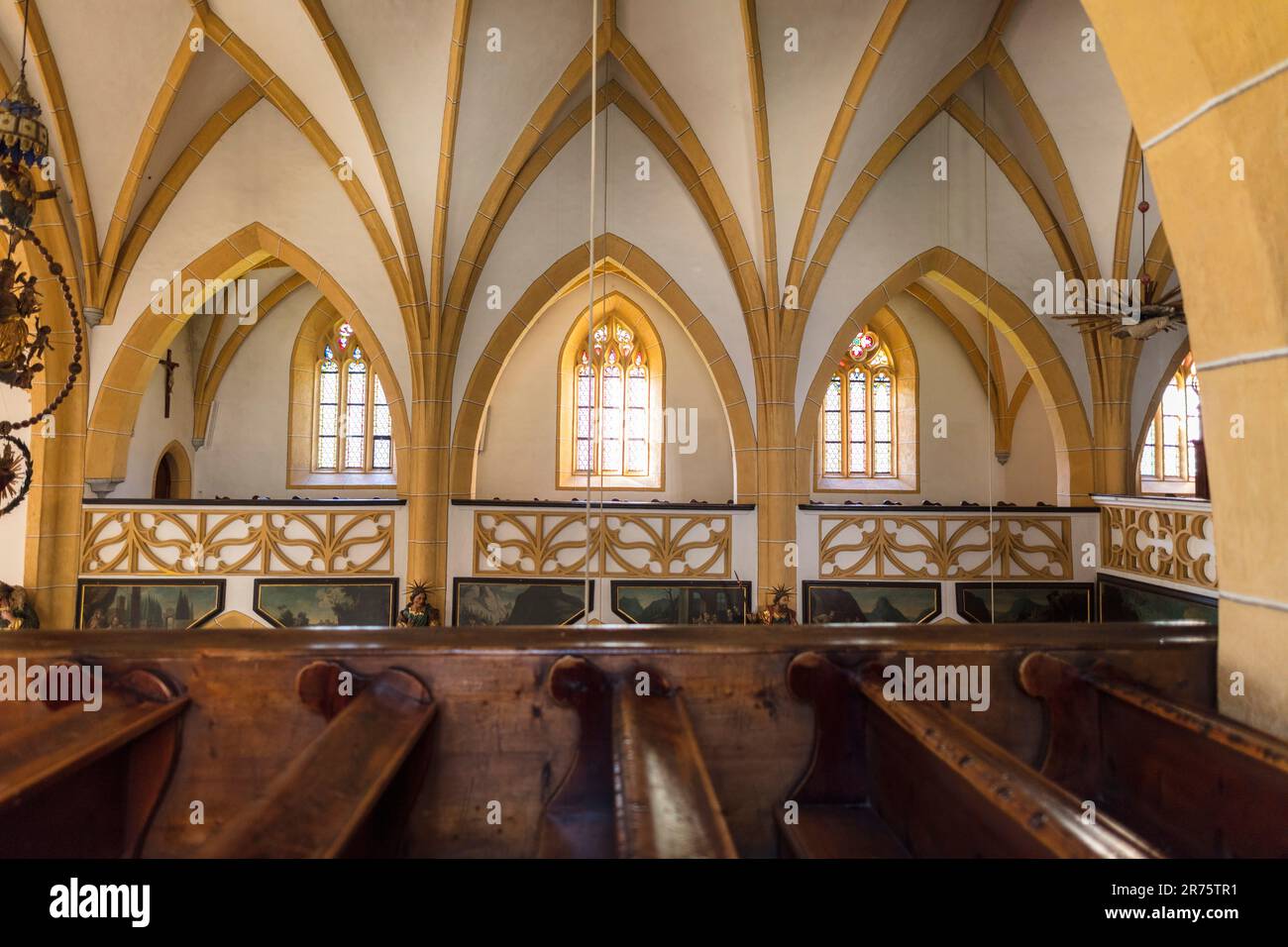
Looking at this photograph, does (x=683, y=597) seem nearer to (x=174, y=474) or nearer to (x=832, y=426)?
(x=832, y=426)

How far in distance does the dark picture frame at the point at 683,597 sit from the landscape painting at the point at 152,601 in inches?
165

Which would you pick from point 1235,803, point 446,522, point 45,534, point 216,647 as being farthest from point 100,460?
point 1235,803

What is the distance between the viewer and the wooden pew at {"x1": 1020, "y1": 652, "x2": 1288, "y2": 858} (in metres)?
0.89

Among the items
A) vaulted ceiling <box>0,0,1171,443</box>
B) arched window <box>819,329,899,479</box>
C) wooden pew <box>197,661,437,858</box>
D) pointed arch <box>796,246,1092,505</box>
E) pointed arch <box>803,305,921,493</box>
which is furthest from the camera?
arched window <box>819,329,899,479</box>

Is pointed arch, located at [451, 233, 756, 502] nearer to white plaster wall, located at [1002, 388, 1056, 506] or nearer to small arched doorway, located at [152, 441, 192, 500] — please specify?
small arched doorway, located at [152, 441, 192, 500]

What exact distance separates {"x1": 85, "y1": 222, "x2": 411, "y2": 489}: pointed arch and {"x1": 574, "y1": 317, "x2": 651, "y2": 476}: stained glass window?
4.01 m

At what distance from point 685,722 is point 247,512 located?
7576 mm

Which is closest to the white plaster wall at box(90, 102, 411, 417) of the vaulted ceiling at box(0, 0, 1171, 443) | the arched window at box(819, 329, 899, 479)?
the vaulted ceiling at box(0, 0, 1171, 443)

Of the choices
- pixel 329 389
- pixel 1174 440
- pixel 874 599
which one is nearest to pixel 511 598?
pixel 874 599

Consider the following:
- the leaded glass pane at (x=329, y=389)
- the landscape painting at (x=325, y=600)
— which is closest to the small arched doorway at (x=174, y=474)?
the leaded glass pane at (x=329, y=389)

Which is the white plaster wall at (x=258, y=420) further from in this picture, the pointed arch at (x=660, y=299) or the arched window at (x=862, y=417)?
the arched window at (x=862, y=417)

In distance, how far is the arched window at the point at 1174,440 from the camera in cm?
1182

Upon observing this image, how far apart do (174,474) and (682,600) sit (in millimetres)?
8569
